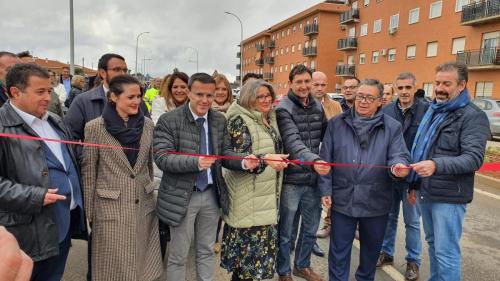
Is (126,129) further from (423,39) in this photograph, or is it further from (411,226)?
(423,39)

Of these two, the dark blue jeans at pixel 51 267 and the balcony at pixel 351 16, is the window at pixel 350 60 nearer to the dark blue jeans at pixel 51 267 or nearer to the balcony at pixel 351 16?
the balcony at pixel 351 16

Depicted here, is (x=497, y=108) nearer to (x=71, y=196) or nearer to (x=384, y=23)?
(x=71, y=196)

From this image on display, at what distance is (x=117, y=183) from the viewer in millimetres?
2787

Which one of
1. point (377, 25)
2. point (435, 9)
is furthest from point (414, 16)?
point (377, 25)

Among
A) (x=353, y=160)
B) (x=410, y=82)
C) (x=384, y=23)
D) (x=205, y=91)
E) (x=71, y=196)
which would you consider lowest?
(x=71, y=196)

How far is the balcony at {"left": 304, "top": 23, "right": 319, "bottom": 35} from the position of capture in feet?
152

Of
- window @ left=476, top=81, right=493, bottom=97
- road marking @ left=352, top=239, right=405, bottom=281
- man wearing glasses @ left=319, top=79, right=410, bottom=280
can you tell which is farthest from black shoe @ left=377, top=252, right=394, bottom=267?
window @ left=476, top=81, right=493, bottom=97

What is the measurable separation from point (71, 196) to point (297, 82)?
233 centimetres

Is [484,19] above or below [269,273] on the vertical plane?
above

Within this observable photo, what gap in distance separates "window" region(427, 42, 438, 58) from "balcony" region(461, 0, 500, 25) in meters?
3.54

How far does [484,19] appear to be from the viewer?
70.8ft

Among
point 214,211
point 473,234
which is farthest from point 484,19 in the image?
point 214,211

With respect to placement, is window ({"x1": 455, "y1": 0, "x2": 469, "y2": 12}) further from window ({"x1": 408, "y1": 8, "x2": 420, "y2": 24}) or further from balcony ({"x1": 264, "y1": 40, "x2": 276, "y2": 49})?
balcony ({"x1": 264, "y1": 40, "x2": 276, "y2": 49})

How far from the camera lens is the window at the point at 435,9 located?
1041 inches
